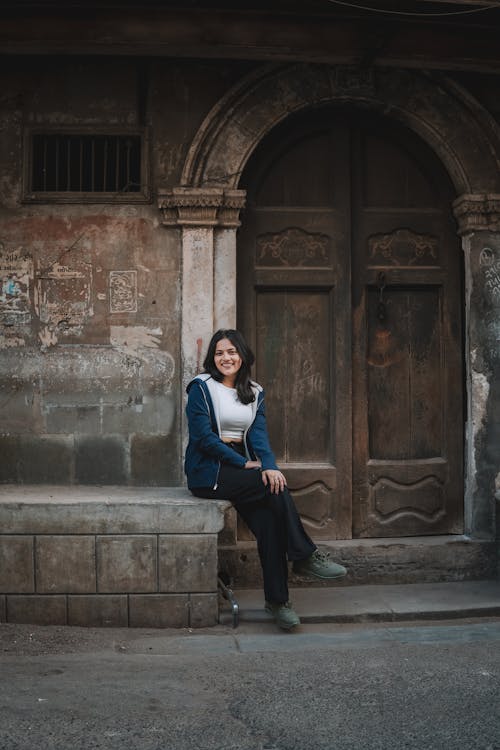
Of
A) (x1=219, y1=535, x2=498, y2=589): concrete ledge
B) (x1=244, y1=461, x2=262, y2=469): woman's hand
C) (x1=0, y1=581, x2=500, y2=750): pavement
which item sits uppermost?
(x1=244, y1=461, x2=262, y2=469): woman's hand

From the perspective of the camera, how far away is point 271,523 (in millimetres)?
5242

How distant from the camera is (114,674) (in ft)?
14.3

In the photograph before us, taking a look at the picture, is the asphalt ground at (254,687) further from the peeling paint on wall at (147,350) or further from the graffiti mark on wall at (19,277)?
the graffiti mark on wall at (19,277)

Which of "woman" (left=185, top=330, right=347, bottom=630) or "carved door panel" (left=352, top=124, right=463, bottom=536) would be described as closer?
"woman" (left=185, top=330, right=347, bottom=630)

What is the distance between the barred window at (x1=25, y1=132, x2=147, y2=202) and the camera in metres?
6.25

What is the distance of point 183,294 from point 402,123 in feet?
6.94

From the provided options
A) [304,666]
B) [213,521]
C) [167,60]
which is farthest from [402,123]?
[304,666]

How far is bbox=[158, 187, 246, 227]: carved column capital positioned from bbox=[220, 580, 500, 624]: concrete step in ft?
8.70

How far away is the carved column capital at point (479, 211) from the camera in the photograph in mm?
6281

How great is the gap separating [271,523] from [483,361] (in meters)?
2.20

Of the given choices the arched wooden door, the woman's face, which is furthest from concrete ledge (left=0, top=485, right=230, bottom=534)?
the arched wooden door

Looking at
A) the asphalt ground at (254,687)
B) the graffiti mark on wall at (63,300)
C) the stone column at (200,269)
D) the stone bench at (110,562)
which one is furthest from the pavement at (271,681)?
the graffiti mark on wall at (63,300)

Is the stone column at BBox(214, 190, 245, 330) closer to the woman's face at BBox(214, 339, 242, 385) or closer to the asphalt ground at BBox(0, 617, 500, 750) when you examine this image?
the woman's face at BBox(214, 339, 242, 385)

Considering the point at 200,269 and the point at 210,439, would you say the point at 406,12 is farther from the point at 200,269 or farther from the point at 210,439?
the point at 210,439
